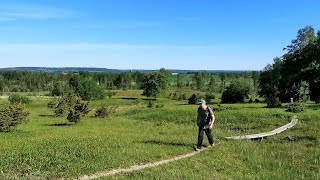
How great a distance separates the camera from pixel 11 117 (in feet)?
115

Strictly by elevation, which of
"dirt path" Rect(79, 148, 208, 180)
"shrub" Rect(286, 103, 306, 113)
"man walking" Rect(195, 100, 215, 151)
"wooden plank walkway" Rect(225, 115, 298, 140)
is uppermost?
"man walking" Rect(195, 100, 215, 151)

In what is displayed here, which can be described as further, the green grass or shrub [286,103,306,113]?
shrub [286,103,306,113]

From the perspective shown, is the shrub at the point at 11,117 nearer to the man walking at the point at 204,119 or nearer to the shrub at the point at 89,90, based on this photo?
the man walking at the point at 204,119

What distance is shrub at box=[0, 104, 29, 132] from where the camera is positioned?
33938mm

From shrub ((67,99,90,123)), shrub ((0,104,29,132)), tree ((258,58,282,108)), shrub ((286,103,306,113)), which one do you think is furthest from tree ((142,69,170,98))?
shrub ((0,104,29,132))

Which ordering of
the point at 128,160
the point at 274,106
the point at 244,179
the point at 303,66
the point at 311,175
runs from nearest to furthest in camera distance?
the point at 244,179
the point at 311,175
the point at 128,160
the point at 274,106
the point at 303,66

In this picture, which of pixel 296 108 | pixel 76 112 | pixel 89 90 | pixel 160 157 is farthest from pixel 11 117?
pixel 89 90

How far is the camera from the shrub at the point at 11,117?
33938 millimetres

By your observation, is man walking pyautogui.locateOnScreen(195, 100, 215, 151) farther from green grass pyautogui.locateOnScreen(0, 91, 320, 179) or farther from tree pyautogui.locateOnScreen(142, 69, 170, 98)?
tree pyautogui.locateOnScreen(142, 69, 170, 98)

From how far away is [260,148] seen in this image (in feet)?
81.0

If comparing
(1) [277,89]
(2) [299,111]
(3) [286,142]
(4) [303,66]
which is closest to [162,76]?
(1) [277,89]

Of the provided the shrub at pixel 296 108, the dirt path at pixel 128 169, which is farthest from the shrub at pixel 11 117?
the shrub at pixel 296 108

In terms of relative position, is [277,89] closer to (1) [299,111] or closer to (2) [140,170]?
(1) [299,111]

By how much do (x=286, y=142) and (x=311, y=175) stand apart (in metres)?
9.68
